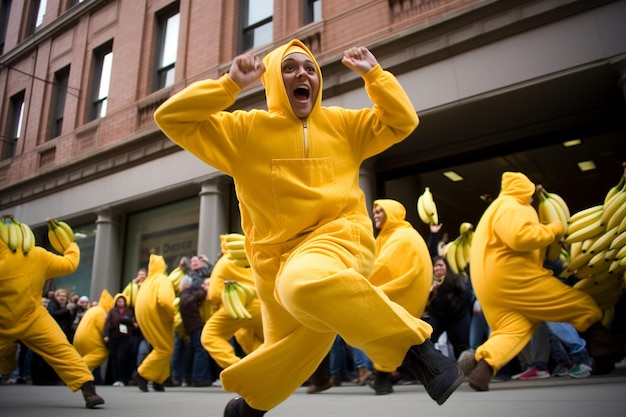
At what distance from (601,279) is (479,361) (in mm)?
1642

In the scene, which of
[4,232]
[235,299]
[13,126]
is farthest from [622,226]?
[13,126]

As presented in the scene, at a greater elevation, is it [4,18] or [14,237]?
[4,18]

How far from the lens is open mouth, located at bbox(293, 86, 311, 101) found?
2.75 m

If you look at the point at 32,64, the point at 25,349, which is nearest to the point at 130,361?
the point at 25,349

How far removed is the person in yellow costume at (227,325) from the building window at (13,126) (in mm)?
15153

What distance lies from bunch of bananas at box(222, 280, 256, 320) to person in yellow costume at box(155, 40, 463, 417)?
3.50 metres

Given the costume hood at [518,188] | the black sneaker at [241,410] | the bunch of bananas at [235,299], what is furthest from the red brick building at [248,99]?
the black sneaker at [241,410]

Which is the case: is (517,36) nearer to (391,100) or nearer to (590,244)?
(590,244)

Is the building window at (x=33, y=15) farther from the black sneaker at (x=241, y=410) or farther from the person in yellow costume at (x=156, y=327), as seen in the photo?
the black sneaker at (x=241, y=410)

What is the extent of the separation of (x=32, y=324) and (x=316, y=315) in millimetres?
4330

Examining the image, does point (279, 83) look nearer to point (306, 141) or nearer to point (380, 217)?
point (306, 141)

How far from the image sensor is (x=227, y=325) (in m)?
6.68

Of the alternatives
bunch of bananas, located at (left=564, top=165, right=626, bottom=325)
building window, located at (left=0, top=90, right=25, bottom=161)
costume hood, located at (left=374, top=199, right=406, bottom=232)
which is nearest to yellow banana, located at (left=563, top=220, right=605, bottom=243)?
bunch of bananas, located at (left=564, top=165, right=626, bottom=325)

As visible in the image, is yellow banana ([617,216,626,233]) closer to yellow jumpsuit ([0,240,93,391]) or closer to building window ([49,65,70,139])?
yellow jumpsuit ([0,240,93,391])
